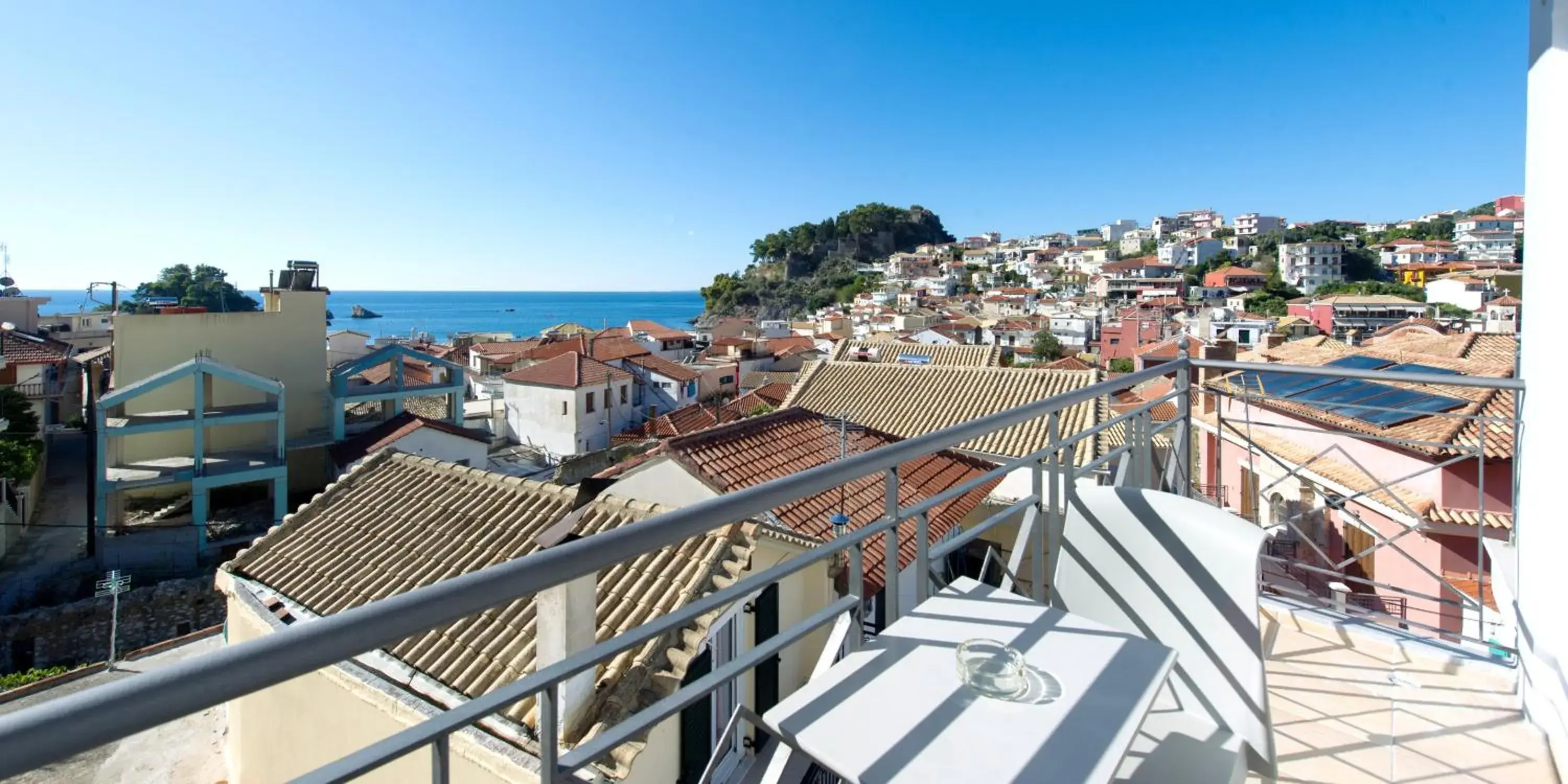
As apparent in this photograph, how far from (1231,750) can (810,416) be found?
8.36 m

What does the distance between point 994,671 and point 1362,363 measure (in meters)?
8.80

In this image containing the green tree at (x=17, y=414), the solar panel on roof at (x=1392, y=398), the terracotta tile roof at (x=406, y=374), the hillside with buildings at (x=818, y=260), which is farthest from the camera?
the hillside with buildings at (x=818, y=260)

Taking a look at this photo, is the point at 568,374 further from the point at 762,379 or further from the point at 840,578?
the point at 840,578

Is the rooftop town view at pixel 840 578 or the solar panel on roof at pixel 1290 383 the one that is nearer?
the rooftop town view at pixel 840 578

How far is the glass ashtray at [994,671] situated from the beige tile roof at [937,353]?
743 inches

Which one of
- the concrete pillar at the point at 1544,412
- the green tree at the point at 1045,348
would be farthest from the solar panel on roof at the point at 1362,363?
the green tree at the point at 1045,348

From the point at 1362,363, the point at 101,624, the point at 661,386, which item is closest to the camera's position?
the point at 1362,363

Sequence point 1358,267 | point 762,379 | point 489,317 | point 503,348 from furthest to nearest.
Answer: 1. point 489,317
2. point 1358,267
3. point 503,348
4. point 762,379

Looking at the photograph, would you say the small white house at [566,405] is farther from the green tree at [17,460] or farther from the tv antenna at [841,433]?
the tv antenna at [841,433]

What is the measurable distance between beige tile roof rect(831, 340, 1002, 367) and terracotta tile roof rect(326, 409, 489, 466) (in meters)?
10.1

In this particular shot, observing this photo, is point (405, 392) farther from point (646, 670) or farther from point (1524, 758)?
point (1524, 758)

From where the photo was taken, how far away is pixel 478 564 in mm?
5637

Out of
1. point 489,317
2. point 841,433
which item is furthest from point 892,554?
point 489,317

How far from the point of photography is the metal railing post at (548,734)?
3.13 ft
